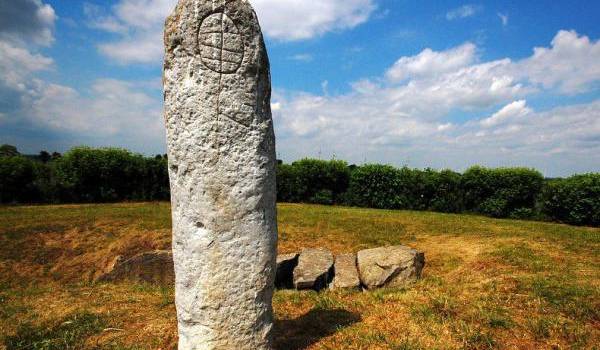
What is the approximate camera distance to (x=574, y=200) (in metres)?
15.2

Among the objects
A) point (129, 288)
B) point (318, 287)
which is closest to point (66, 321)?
point (129, 288)

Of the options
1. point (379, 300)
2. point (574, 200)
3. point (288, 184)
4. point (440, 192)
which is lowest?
point (379, 300)

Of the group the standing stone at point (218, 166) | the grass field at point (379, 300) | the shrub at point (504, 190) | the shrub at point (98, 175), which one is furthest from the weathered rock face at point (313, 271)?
the shrub at point (98, 175)

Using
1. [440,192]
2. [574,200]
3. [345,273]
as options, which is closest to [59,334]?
[345,273]

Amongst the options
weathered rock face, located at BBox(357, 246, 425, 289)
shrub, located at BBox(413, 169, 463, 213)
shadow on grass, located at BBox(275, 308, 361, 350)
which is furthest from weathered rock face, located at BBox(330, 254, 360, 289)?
shrub, located at BBox(413, 169, 463, 213)

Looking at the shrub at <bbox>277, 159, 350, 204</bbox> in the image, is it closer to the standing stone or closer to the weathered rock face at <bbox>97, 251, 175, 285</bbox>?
the weathered rock face at <bbox>97, 251, 175, 285</bbox>

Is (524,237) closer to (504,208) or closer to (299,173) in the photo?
(504,208)

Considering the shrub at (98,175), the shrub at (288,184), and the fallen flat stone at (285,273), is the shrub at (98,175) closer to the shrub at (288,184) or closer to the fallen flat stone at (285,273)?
the shrub at (288,184)

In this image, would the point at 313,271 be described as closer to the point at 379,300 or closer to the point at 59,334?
the point at 379,300

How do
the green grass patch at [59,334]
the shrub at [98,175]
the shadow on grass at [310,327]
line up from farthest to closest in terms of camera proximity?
the shrub at [98,175]
the green grass patch at [59,334]
the shadow on grass at [310,327]

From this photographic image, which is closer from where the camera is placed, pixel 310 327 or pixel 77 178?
pixel 310 327

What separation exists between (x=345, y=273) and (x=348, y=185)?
12.8 meters

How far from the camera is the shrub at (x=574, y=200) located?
14.8 meters

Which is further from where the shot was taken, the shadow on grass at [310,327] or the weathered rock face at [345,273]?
the weathered rock face at [345,273]
